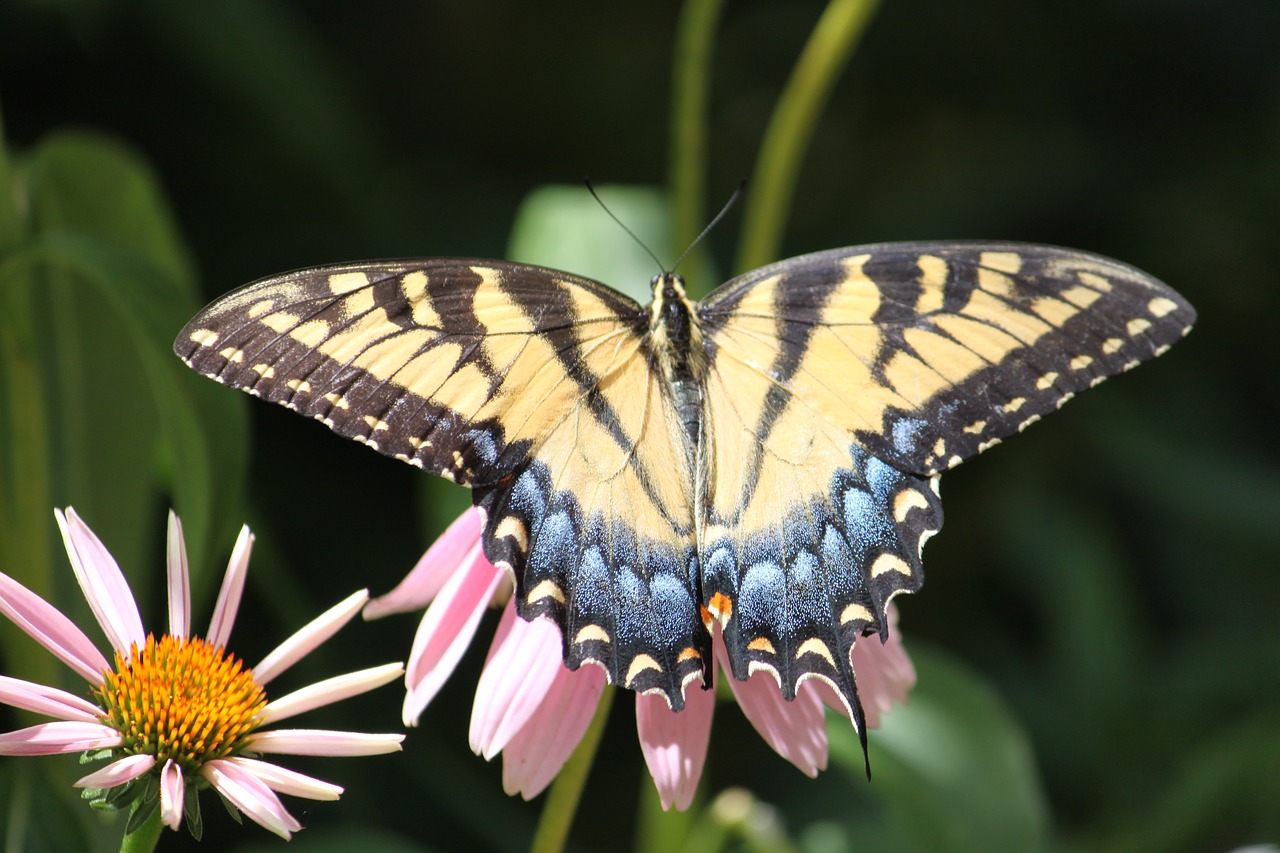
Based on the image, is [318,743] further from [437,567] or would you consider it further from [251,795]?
[437,567]

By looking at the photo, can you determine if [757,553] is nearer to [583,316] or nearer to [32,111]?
[583,316]

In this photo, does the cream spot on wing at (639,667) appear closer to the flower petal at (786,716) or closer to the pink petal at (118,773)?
the flower petal at (786,716)

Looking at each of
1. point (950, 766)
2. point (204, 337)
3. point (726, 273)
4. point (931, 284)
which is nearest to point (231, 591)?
point (204, 337)

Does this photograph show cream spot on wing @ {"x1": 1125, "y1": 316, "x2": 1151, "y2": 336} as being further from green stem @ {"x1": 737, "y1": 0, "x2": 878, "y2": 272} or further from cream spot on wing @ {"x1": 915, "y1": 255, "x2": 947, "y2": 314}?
green stem @ {"x1": 737, "y1": 0, "x2": 878, "y2": 272}

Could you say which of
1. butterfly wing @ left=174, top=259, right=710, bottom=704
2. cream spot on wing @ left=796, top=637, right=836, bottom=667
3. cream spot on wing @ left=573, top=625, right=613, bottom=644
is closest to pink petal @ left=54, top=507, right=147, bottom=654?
butterfly wing @ left=174, top=259, right=710, bottom=704

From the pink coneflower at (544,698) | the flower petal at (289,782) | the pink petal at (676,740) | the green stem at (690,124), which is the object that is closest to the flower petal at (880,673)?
the pink coneflower at (544,698)

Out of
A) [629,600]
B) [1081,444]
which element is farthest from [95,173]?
[1081,444]
